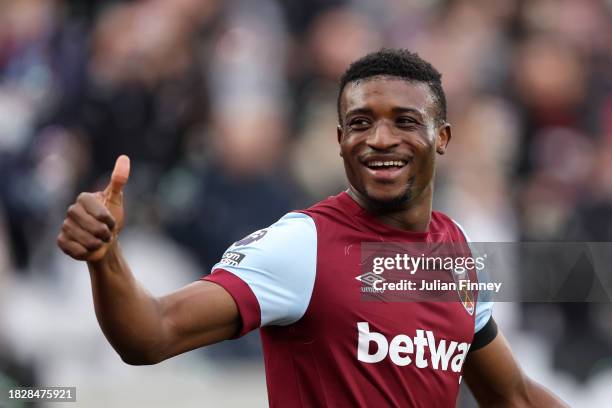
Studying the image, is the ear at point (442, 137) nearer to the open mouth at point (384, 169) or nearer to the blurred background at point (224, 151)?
the open mouth at point (384, 169)

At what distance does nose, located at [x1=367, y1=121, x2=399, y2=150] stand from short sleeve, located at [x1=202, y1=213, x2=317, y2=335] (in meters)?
0.39

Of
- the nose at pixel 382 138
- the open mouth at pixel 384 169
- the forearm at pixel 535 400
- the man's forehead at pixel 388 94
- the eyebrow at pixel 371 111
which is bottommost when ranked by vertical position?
the forearm at pixel 535 400

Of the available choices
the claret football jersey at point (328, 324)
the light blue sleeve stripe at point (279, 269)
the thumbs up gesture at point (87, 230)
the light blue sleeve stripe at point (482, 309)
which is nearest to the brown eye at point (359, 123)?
the claret football jersey at point (328, 324)

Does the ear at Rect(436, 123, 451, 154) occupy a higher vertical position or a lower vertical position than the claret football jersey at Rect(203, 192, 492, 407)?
higher

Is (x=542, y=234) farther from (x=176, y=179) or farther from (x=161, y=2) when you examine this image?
(x=161, y=2)

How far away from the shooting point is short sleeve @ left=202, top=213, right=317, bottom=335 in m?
3.21

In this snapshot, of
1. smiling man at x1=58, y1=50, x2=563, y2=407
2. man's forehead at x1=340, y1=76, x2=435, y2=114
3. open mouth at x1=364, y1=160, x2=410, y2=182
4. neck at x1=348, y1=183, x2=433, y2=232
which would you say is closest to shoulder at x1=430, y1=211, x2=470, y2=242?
smiling man at x1=58, y1=50, x2=563, y2=407

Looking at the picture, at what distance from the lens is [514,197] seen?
813 cm

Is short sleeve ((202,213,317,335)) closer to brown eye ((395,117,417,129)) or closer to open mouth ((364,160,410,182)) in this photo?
open mouth ((364,160,410,182))

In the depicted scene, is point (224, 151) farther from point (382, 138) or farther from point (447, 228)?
point (382, 138)

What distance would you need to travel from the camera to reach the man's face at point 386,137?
11.8ft

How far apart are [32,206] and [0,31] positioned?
58.9 inches

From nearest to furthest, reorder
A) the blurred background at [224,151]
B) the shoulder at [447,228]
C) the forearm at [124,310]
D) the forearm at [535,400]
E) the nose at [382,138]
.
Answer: the forearm at [124,310] < the nose at [382,138] < the shoulder at [447,228] < the forearm at [535,400] < the blurred background at [224,151]

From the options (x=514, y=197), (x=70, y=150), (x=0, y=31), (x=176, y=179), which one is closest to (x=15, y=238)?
(x=70, y=150)
